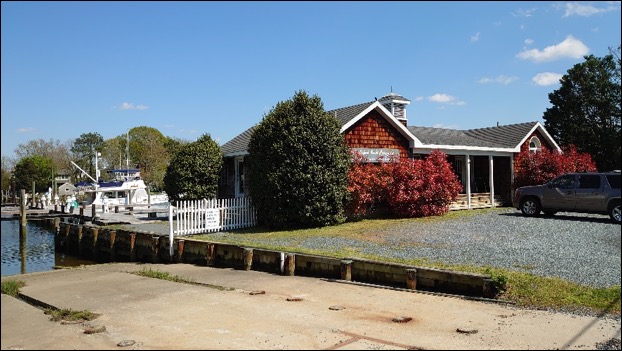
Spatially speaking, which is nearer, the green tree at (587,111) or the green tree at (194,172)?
the green tree at (194,172)

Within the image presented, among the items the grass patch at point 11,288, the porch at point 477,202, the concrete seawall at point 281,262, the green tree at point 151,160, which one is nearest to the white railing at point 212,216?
the concrete seawall at point 281,262

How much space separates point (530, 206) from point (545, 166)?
6435 mm

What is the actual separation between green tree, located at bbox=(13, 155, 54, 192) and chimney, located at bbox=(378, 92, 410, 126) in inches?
1575

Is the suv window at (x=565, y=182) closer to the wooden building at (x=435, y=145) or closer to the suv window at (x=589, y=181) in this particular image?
the suv window at (x=589, y=181)

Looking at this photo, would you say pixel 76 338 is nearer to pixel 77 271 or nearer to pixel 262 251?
pixel 262 251

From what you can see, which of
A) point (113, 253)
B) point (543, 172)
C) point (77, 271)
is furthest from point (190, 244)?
point (543, 172)

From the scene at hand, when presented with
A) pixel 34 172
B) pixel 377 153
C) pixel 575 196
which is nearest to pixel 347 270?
pixel 575 196

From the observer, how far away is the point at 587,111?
3400 cm

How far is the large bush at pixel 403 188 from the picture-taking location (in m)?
18.4

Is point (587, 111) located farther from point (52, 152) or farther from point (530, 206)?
point (52, 152)

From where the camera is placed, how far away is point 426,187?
18859 mm

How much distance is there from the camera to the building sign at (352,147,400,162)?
783 inches

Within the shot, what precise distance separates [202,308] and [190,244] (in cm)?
679

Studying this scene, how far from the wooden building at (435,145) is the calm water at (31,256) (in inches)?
312
